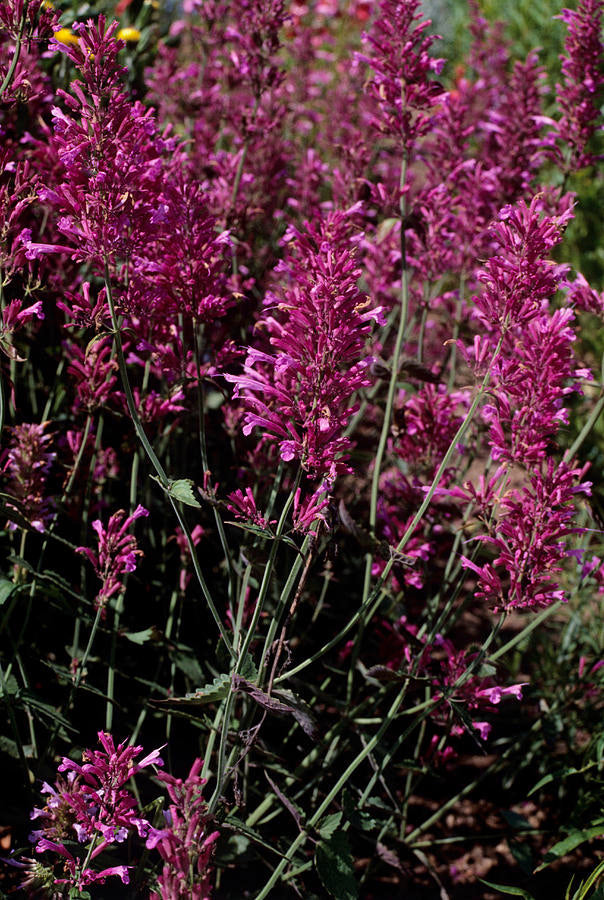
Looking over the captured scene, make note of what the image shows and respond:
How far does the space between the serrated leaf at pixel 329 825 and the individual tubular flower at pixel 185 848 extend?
0.68 meters

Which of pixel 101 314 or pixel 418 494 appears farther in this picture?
pixel 418 494

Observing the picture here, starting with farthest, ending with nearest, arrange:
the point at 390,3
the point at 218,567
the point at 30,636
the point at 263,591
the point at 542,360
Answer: the point at 218,567 → the point at 30,636 → the point at 390,3 → the point at 542,360 → the point at 263,591

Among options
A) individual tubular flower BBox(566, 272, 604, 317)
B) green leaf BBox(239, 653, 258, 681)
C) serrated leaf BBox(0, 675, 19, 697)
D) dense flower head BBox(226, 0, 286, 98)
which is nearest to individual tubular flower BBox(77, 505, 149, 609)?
serrated leaf BBox(0, 675, 19, 697)

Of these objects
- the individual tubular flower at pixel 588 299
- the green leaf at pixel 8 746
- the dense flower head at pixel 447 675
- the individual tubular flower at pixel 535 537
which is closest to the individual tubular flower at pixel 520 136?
the individual tubular flower at pixel 588 299

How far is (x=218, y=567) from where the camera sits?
3236mm

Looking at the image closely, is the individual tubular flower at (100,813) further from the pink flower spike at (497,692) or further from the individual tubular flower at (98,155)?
the individual tubular flower at (98,155)

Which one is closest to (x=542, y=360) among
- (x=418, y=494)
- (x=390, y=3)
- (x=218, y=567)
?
(x=418, y=494)

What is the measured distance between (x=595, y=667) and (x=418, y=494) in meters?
0.96

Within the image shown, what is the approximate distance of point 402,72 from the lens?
8.58ft

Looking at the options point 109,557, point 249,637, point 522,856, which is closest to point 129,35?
point 109,557

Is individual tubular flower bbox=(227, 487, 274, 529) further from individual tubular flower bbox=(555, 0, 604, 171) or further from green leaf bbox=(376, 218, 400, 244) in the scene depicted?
individual tubular flower bbox=(555, 0, 604, 171)

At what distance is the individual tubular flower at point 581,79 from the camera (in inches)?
110

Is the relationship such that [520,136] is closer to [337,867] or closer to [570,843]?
[570,843]

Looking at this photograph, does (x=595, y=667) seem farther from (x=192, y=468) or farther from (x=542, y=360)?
(x=192, y=468)
